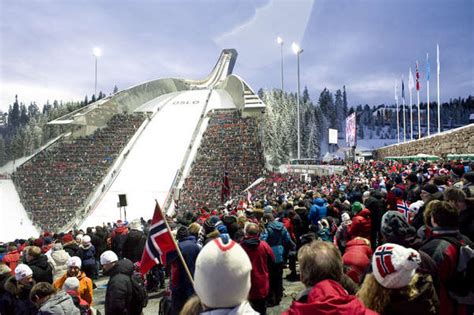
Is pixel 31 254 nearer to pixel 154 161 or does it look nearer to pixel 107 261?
pixel 107 261

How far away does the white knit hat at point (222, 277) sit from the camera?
1.98m

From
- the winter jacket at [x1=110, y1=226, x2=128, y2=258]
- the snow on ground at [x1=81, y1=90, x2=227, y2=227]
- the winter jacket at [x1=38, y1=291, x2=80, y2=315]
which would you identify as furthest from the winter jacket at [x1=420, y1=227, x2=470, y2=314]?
the snow on ground at [x1=81, y1=90, x2=227, y2=227]

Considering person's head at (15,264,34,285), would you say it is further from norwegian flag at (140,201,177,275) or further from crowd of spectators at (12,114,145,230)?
crowd of spectators at (12,114,145,230)

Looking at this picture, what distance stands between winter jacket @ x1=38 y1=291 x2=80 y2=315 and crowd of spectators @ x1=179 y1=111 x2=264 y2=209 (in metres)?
26.4

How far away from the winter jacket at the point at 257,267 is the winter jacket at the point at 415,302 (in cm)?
249

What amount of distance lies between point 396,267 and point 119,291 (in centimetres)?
286

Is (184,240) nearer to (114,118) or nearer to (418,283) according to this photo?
(418,283)

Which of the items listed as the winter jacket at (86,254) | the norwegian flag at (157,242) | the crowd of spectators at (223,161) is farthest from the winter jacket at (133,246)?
the crowd of spectators at (223,161)

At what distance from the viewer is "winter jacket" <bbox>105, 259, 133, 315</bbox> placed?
4.11 m

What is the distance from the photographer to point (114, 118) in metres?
53.4

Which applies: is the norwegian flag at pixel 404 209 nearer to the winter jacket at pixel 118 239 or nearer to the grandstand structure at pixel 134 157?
the winter jacket at pixel 118 239

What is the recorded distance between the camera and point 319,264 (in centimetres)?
236

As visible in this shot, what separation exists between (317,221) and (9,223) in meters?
28.9

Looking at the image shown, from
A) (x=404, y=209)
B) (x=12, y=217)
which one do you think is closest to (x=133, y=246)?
(x=404, y=209)
